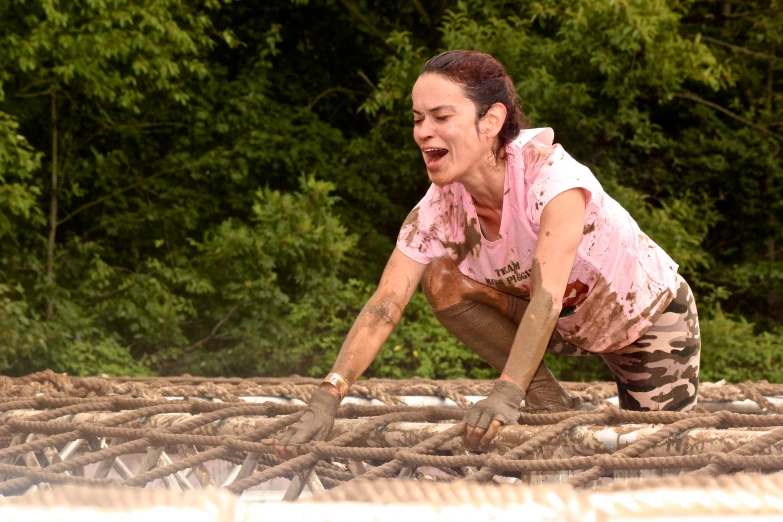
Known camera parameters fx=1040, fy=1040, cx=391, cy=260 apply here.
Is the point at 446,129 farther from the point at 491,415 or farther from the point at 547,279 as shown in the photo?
the point at 491,415

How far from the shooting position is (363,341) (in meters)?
1.95

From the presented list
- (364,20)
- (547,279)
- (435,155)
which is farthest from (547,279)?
(364,20)

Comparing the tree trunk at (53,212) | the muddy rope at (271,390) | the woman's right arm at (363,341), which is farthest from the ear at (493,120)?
the tree trunk at (53,212)

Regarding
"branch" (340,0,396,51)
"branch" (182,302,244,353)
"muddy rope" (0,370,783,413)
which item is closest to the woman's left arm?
"muddy rope" (0,370,783,413)

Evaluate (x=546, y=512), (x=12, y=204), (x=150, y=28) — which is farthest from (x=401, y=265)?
(x=150, y=28)

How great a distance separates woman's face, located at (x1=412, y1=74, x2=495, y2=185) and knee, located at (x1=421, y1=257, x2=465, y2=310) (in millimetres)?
252

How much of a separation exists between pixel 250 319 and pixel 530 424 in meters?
4.49

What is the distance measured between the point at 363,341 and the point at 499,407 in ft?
1.20

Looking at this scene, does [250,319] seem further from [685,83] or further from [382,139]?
[685,83]

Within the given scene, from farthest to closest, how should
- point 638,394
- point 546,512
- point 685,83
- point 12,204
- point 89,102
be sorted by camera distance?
point 685,83, point 89,102, point 12,204, point 638,394, point 546,512

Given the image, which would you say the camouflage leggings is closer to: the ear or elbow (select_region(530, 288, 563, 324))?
elbow (select_region(530, 288, 563, 324))

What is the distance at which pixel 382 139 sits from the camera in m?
7.21

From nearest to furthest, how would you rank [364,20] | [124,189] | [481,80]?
[481,80]
[124,189]
[364,20]

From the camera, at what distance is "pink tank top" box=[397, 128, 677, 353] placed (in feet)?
6.17
